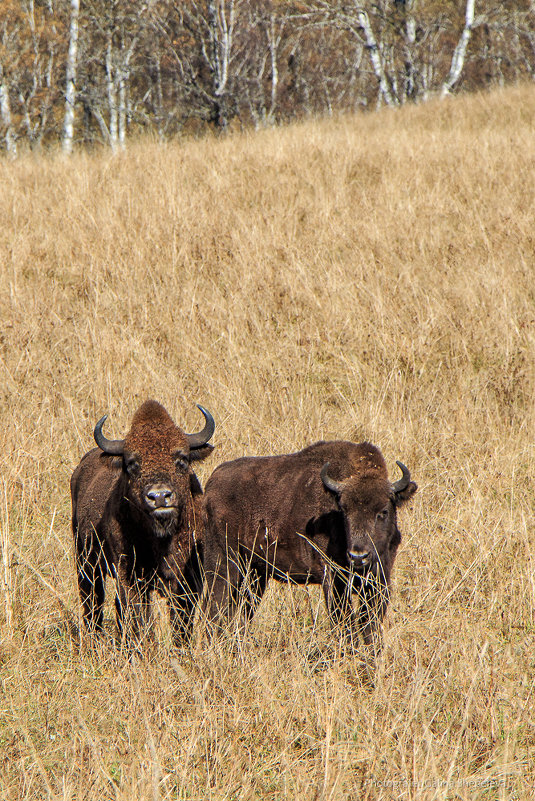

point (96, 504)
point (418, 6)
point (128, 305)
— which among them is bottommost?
point (96, 504)

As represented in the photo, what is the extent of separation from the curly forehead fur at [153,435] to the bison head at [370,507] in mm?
855

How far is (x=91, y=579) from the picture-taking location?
5.23 metres

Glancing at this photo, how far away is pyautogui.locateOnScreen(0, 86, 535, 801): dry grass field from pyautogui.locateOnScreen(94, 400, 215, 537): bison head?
723mm

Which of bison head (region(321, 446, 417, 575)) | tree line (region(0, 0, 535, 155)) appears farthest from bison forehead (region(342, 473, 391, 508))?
tree line (region(0, 0, 535, 155))

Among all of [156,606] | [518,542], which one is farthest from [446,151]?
[156,606]

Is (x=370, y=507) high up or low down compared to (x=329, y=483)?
down

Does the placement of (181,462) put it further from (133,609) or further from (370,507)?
(370,507)

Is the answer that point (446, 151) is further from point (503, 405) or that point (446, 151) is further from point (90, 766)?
point (90, 766)

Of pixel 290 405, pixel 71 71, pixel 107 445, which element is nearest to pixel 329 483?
pixel 107 445

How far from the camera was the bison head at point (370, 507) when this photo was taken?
4.52m

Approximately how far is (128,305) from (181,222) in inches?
89.0

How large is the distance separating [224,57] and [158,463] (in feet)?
85.2

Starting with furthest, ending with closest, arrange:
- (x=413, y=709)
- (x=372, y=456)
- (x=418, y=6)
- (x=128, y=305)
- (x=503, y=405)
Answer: (x=418, y=6) → (x=128, y=305) → (x=503, y=405) → (x=372, y=456) → (x=413, y=709)

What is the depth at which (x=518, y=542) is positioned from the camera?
539 centimetres
